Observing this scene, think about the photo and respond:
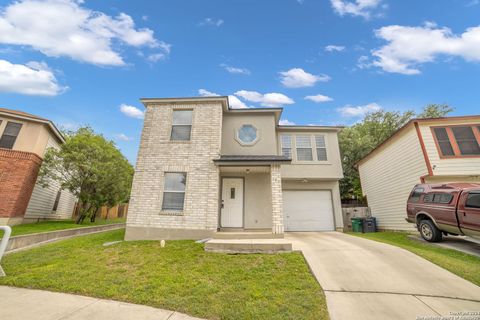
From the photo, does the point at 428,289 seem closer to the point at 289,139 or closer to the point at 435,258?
the point at 435,258

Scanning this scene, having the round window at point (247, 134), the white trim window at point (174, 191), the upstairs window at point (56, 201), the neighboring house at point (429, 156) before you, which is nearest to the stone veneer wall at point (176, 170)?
the white trim window at point (174, 191)

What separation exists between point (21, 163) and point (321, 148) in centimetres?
1796

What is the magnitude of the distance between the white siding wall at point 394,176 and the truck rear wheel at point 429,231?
2.15m

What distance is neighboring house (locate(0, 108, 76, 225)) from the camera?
35.4 ft

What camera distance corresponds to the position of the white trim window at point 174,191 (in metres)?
7.86

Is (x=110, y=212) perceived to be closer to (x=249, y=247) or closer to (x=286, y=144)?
(x=286, y=144)

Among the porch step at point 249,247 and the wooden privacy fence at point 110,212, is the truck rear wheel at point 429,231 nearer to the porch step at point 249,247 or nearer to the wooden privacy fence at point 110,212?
the porch step at point 249,247

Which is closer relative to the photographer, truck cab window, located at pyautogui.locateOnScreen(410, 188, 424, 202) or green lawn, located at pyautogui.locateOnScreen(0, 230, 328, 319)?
green lawn, located at pyautogui.locateOnScreen(0, 230, 328, 319)

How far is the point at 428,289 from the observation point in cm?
361

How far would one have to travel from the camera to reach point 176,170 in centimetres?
819

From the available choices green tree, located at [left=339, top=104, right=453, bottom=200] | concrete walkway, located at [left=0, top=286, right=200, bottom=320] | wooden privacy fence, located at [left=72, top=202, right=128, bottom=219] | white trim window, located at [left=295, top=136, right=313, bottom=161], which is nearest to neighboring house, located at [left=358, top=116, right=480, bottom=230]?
white trim window, located at [left=295, top=136, right=313, bottom=161]

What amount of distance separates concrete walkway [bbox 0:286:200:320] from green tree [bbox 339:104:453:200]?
19.8 m

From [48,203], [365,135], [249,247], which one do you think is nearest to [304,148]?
[249,247]

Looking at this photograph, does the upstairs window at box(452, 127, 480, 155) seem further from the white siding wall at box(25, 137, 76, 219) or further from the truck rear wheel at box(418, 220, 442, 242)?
the white siding wall at box(25, 137, 76, 219)
